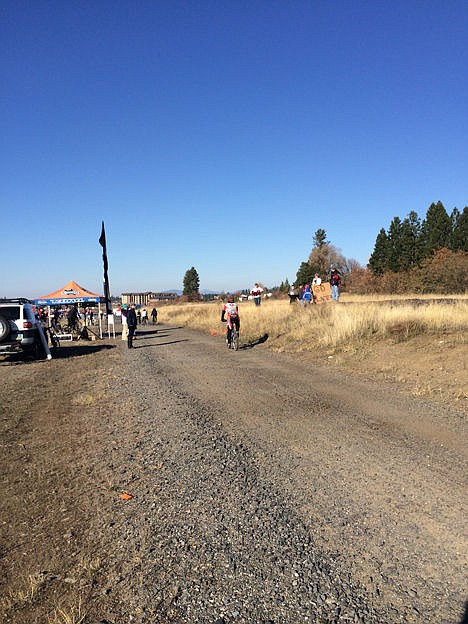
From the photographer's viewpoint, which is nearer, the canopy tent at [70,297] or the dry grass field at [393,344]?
the dry grass field at [393,344]

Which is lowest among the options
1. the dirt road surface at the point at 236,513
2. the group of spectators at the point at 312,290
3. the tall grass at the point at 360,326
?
the dirt road surface at the point at 236,513

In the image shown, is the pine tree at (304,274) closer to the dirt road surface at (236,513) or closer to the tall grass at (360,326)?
the tall grass at (360,326)

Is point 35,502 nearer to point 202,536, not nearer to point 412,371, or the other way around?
point 202,536

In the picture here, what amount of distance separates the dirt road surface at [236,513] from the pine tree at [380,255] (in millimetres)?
74353

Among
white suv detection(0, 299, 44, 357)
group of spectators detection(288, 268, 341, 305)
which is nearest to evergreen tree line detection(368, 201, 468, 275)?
group of spectators detection(288, 268, 341, 305)

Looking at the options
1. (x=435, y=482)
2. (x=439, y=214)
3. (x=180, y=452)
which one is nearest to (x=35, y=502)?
(x=180, y=452)

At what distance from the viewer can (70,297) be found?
25.6 m

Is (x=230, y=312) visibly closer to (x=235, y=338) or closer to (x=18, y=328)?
(x=235, y=338)

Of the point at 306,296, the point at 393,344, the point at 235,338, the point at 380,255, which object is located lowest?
the point at 235,338

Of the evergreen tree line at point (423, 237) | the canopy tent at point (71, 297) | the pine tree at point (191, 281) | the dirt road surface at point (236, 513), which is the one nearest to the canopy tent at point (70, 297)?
the canopy tent at point (71, 297)

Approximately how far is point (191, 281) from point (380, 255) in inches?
2664

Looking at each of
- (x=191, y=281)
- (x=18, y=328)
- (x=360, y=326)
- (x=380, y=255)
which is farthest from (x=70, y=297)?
(x=191, y=281)

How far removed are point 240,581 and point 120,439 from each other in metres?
3.43

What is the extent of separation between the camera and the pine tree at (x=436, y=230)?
224ft
